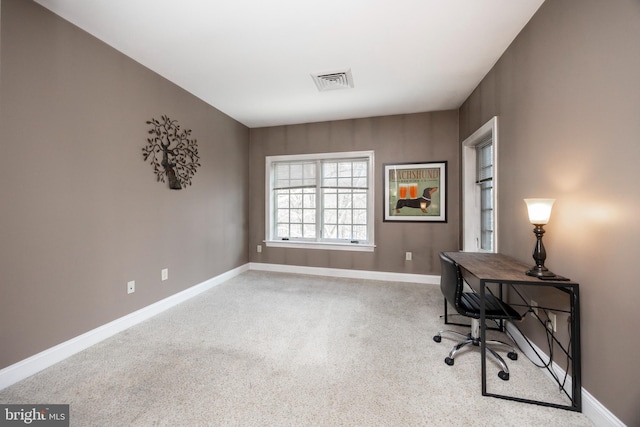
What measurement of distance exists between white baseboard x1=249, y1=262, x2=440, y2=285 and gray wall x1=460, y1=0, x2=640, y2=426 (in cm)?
201

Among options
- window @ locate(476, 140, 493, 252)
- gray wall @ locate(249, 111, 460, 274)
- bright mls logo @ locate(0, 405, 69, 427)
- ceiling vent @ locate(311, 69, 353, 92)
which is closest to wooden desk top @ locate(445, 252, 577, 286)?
window @ locate(476, 140, 493, 252)

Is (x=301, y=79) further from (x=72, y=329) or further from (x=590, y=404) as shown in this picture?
(x=590, y=404)

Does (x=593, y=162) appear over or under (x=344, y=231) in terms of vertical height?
over

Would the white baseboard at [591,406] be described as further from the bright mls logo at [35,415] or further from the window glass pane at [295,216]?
the window glass pane at [295,216]

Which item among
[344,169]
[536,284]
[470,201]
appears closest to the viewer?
[536,284]

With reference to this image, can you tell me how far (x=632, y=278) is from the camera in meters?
1.18

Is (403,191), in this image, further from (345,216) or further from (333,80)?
(333,80)

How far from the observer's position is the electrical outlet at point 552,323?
67.8 inches

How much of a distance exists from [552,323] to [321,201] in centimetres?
324

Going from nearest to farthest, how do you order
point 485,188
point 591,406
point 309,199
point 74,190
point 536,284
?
point 591,406
point 536,284
point 74,190
point 485,188
point 309,199

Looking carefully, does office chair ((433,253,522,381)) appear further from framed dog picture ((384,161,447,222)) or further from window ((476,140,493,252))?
framed dog picture ((384,161,447,222))

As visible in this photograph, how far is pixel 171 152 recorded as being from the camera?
297 centimetres

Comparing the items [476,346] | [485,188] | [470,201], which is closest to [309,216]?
[470,201]

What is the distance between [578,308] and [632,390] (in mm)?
390
